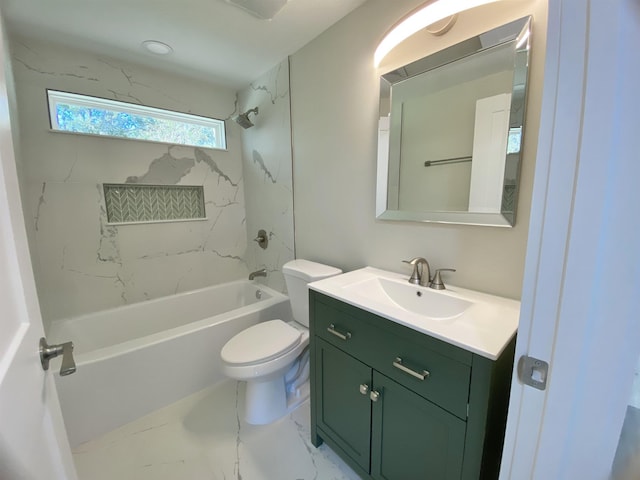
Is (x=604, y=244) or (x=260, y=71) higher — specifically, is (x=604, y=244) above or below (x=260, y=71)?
below

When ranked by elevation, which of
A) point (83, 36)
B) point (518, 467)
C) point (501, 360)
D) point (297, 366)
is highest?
point (83, 36)

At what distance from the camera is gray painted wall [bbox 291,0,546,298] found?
1.08m

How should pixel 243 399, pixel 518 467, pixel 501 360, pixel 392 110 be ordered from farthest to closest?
pixel 243 399
pixel 392 110
pixel 501 360
pixel 518 467

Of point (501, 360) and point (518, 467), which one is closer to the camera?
point (518, 467)

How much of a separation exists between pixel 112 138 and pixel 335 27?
1.81 metres

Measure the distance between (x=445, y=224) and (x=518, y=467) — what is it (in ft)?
3.03

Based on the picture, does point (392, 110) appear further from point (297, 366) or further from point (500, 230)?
point (297, 366)

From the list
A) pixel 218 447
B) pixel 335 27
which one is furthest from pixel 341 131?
pixel 218 447

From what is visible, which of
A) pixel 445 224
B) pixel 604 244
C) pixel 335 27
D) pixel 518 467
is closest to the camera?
pixel 604 244

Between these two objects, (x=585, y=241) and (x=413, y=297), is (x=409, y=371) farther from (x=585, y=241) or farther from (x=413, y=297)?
(x=585, y=241)

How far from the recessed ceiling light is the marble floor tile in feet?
7.92

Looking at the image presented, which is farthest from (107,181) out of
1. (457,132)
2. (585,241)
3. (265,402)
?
(585,241)

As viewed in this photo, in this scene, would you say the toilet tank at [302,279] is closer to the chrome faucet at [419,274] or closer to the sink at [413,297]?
the sink at [413,297]

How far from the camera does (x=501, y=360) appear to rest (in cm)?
79
